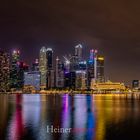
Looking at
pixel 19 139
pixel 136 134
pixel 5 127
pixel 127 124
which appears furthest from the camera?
pixel 127 124

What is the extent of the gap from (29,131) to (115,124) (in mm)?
13671

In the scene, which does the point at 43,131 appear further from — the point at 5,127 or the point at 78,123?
the point at 78,123

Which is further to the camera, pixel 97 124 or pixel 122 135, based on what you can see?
pixel 97 124

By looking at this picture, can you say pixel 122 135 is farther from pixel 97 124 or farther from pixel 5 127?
pixel 5 127

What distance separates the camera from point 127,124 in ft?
177

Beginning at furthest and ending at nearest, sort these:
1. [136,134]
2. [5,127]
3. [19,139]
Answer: [5,127], [136,134], [19,139]

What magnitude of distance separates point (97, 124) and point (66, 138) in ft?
48.0

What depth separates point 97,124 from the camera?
180 feet

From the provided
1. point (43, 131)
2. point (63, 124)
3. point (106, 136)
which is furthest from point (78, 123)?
point (106, 136)

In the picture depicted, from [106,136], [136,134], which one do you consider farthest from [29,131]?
[136,134]

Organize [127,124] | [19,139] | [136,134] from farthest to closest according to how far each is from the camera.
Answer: [127,124], [136,134], [19,139]

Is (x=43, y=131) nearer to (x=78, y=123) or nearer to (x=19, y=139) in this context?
(x=19, y=139)

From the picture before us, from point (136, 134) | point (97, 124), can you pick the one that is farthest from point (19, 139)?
point (97, 124)

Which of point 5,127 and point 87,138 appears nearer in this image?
point 87,138
